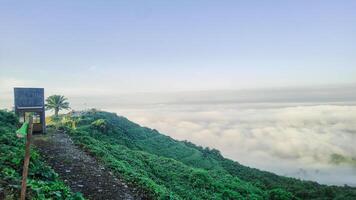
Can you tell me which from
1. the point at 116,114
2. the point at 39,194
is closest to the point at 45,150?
the point at 39,194

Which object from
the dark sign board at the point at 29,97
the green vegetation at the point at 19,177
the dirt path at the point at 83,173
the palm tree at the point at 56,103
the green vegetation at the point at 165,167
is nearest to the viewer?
the green vegetation at the point at 19,177

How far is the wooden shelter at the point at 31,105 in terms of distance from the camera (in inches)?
1064

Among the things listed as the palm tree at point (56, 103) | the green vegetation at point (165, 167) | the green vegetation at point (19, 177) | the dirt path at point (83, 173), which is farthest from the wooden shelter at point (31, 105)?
the palm tree at point (56, 103)

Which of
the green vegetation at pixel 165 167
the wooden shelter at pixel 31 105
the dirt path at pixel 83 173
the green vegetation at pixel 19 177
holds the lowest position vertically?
the green vegetation at pixel 165 167

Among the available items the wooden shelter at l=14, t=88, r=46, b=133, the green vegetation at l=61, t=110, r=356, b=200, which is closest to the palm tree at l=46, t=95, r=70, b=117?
the green vegetation at l=61, t=110, r=356, b=200

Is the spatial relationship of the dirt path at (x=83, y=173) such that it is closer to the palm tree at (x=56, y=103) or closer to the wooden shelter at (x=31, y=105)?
the wooden shelter at (x=31, y=105)

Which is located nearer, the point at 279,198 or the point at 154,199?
the point at 154,199

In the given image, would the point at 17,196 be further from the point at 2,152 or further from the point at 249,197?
the point at 249,197

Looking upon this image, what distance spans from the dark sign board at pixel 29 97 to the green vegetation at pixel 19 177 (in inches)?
270

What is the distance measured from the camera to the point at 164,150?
151ft

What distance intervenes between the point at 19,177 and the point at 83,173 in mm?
4635

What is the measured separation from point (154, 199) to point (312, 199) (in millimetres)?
28454

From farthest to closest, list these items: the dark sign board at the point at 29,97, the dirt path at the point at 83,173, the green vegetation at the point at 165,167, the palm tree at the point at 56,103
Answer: the palm tree at the point at 56,103 → the dark sign board at the point at 29,97 → the green vegetation at the point at 165,167 → the dirt path at the point at 83,173

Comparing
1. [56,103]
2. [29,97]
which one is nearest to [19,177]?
[29,97]
